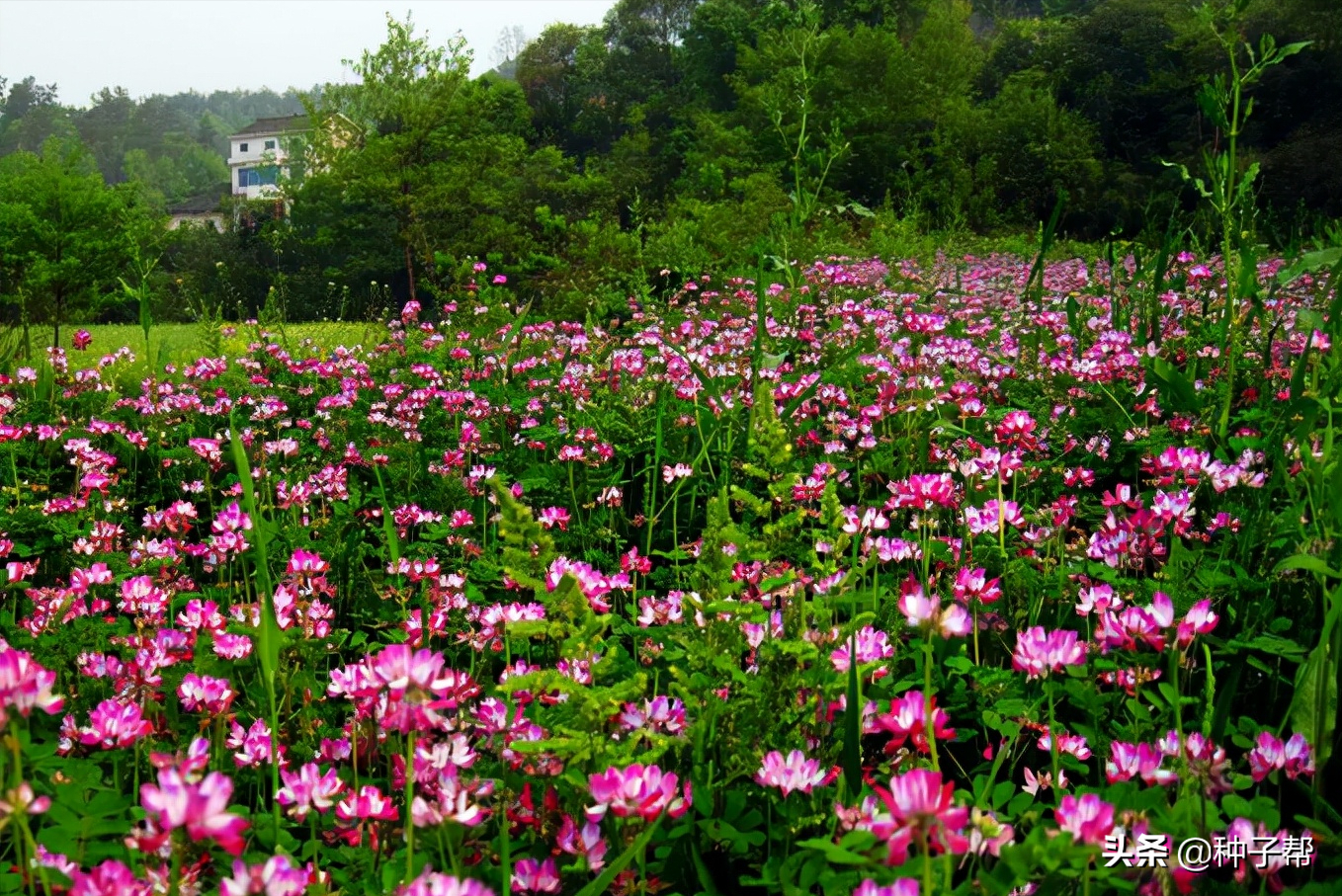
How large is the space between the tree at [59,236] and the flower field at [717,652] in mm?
15306

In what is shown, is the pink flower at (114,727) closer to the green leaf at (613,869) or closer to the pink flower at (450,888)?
the pink flower at (450,888)

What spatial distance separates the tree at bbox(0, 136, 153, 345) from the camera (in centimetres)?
1658

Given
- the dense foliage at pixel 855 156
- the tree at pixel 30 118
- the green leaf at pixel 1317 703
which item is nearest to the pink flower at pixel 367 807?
the green leaf at pixel 1317 703

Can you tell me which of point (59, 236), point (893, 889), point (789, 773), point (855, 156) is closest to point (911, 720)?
point (789, 773)

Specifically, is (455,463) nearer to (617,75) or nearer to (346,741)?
(346,741)

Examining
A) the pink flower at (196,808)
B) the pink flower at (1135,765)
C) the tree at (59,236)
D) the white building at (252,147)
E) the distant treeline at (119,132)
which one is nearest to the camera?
the pink flower at (196,808)

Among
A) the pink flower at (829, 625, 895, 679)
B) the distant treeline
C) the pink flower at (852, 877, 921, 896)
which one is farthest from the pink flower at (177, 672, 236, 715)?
the distant treeline

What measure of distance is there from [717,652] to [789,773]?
7.8 inches

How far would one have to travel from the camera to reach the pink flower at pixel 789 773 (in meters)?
1.39

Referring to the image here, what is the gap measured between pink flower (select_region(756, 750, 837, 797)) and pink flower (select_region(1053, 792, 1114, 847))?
33 centimetres

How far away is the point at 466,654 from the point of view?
2.36 m

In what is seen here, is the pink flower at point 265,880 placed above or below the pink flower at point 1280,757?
above

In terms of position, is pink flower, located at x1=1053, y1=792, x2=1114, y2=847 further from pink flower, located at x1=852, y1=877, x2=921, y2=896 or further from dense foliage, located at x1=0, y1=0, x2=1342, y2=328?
dense foliage, located at x1=0, y1=0, x2=1342, y2=328

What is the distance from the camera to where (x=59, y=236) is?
1719 centimetres
